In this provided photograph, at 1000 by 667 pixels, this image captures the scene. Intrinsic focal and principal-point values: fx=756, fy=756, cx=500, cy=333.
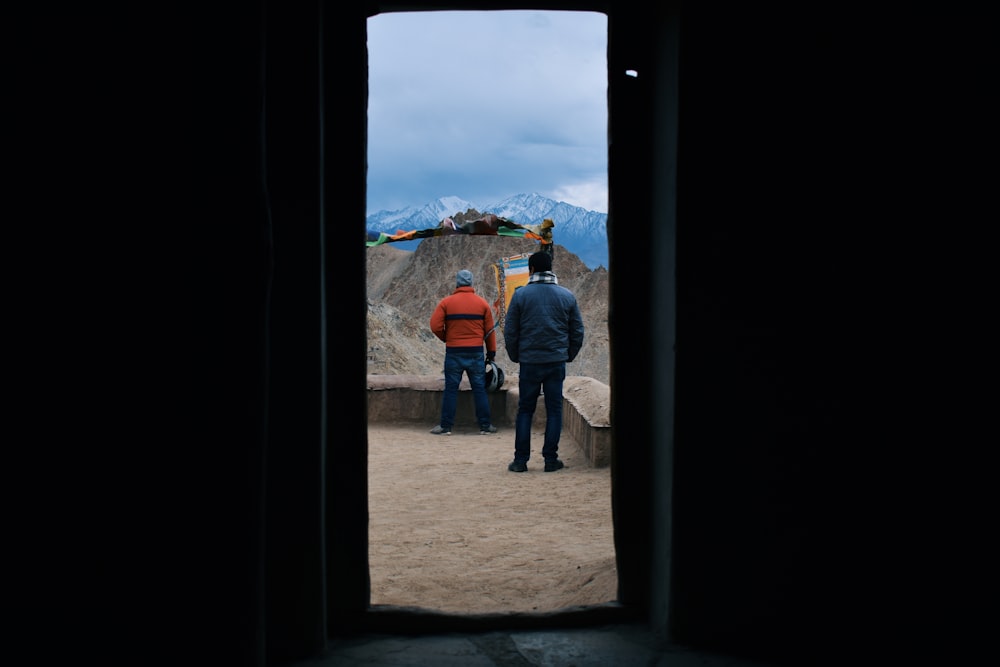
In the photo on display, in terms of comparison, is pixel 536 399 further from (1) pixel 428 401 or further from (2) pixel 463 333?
(1) pixel 428 401

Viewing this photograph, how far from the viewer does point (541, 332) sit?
5.98 metres

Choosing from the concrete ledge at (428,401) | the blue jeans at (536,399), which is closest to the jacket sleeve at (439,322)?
the concrete ledge at (428,401)

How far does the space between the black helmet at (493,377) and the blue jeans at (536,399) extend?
94.1 inches

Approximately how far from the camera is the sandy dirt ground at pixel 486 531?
3426 millimetres

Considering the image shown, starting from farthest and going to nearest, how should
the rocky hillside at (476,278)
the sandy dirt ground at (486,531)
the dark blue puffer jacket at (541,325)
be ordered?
the rocky hillside at (476,278), the dark blue puffer jacket at (541,325), the sandy dirt ground at (486,531)

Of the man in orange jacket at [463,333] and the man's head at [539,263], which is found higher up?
the man's head at [539,263]

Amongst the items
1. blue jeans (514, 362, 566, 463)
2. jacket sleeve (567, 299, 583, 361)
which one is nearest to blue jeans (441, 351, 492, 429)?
blue jeans (514, 362, 566, 463)

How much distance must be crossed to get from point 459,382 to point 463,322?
27.4 inches

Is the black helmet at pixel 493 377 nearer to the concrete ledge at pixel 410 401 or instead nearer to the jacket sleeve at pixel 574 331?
the concrete ledge at pixel 410 401

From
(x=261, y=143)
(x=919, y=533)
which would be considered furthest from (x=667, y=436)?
(x=261, y=143)

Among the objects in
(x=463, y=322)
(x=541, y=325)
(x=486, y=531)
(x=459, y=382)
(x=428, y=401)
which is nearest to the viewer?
(x=486, y=531)

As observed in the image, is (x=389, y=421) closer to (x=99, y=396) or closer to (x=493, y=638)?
(x=493, y=638)

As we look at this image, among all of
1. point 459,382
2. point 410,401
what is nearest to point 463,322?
point 459,382

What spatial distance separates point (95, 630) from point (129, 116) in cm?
97
